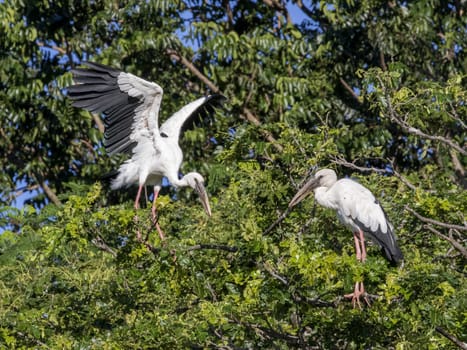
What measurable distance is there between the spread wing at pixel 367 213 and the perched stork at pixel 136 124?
5.34 ft

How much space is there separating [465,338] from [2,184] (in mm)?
7252

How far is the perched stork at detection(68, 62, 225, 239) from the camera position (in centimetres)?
831

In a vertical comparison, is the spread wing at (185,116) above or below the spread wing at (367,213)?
below

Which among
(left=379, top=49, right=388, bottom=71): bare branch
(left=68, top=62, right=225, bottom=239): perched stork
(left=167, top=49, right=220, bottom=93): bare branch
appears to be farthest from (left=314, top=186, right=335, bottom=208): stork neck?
(left=167, top=49, right=220, bottom=93): bare branch

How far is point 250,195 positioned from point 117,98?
2523 millimetres

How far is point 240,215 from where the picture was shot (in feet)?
20.9

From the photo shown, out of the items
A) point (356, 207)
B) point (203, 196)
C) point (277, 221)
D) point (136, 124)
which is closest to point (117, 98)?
point (136, 124)

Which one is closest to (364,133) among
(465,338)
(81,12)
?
(81,12)

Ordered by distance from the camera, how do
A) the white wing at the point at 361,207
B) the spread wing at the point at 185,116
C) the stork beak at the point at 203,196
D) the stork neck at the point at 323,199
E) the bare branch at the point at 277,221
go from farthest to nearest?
the spread wing at the point at 185,116
the stork beak at the point at 203,196
the stork neck at the point at 323,199
the white wing at the point at 361,207
the bare branch at the point at 277,221

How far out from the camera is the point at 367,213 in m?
6.29

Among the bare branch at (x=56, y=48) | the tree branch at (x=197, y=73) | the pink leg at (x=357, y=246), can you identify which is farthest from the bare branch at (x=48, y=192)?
the pink leg at (x=357, y=246)

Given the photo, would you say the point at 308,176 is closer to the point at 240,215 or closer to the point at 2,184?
the point at 240,215

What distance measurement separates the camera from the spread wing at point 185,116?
912 centimetres

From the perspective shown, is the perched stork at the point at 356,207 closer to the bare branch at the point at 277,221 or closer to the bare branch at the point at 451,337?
the bare branch at the point at 277,221
